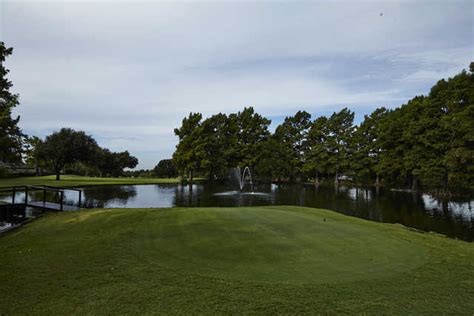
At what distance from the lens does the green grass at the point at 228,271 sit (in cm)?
367

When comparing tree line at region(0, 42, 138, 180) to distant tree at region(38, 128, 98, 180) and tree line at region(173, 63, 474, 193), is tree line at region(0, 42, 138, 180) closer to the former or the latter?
distant tree at region(38, 128, 98, 180)

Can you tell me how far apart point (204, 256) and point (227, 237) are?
1.31m

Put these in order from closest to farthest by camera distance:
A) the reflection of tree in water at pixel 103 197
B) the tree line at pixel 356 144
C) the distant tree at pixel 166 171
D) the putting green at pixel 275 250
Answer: the putting green at pixel 275 250
the reflection of tree in water at pixel 103 197
the tree line at pixel 356 144
the distant tree at pixel 166 171

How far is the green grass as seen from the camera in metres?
3.67

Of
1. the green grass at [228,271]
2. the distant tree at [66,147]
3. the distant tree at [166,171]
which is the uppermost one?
the distant tree at [66,147]

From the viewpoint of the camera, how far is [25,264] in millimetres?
5055

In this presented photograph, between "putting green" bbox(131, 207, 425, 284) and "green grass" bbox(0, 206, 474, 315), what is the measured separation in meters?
0.02

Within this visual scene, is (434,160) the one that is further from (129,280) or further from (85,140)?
(85,140)

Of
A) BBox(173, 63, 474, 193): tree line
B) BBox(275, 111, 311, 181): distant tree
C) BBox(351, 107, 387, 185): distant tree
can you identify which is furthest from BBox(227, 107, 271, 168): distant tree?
BBox(351, 107, 387, 185): distant tree

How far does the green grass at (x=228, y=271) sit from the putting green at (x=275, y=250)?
0.02m

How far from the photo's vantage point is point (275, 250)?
596cm

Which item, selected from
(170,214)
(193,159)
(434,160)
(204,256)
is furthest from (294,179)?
(204,256)

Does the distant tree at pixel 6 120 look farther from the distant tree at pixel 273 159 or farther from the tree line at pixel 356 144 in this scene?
the distant tree at pixel 273 159

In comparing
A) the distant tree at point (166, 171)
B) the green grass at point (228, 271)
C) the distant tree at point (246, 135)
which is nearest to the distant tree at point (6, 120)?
the green grass at point (228, 271)
